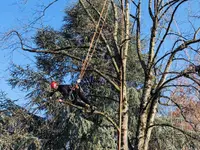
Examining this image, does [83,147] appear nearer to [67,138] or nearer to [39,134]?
[67,138]

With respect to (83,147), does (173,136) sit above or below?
above

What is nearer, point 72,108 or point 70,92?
point 70,92

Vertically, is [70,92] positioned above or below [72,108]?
below

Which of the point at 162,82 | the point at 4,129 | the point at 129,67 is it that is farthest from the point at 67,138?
the point at 162,82

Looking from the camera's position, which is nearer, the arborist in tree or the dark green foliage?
the arborist in tree

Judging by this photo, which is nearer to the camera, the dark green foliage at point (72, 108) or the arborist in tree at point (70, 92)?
the arborist in tree at point (70, 92)

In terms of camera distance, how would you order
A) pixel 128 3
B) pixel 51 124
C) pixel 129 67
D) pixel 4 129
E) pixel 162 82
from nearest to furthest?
pixel 162 82 < pixel 128 3 < pixel 4 129 < pixel 51 124 < pixel 129 67

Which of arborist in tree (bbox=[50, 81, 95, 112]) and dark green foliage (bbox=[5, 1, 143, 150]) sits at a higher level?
dark green foliage (bbox=[5, 1, 143, 150])

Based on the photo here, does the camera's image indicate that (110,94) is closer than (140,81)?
Yes

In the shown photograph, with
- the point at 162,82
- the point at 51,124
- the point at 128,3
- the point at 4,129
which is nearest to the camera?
the point at 162,82

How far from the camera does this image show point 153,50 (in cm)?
802

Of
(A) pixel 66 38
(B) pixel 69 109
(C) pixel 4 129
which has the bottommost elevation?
(C) pixel 4 129

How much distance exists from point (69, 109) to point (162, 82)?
13.2 ft

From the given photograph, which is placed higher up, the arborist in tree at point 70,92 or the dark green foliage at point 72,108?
the dark green foliage at point 72,108
